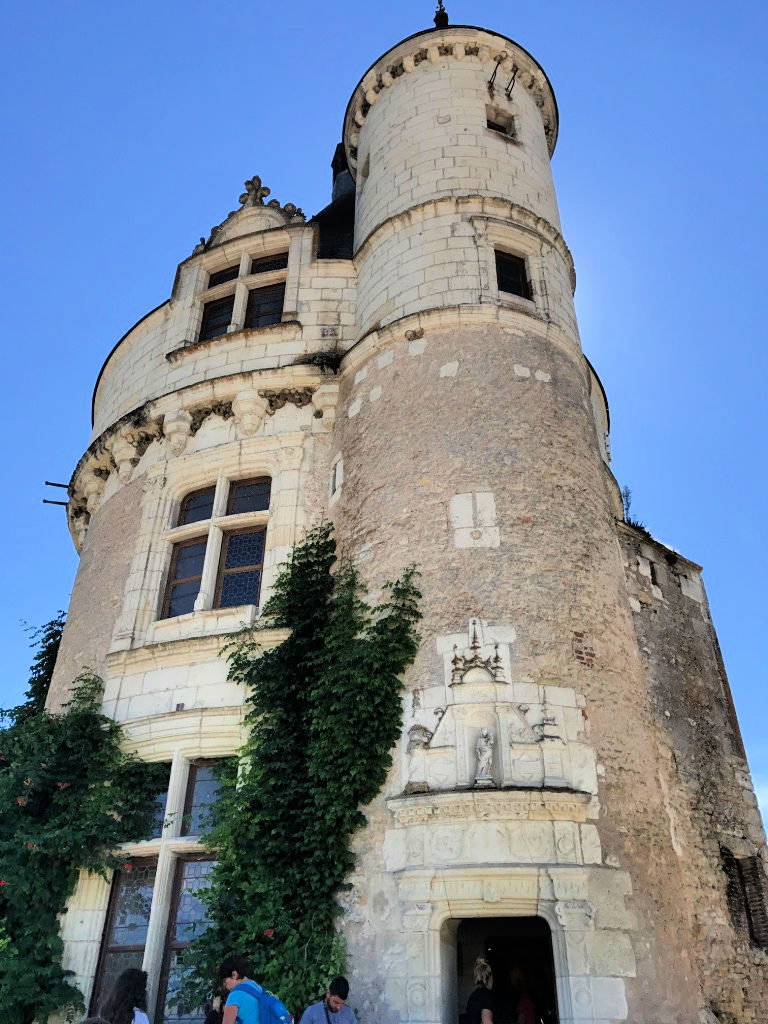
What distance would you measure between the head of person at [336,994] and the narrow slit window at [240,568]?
451cm

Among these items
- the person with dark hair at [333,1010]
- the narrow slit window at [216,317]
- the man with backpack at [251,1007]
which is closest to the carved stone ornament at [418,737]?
the person with dark hair at [333,1010]

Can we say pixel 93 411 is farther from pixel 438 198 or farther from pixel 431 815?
pixel 431 815

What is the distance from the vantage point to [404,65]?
12938 mm

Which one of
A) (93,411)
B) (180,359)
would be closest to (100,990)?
(180,359)

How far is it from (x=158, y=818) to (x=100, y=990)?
156cm

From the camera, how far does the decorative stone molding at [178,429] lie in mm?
11047

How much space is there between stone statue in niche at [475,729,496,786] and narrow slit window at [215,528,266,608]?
11.3ft

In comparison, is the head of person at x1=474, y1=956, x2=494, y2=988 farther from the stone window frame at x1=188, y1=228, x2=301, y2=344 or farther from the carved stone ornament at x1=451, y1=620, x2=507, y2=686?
the stone window frame at x1=188, y1=228, x2=301, y2=344

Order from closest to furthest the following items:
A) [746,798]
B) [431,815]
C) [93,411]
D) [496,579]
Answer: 1. [431,815]
2. [496,579]
3. [746,798]
4. [93,411]

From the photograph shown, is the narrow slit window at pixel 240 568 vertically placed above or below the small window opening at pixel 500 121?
below

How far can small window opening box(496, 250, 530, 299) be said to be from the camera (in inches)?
416

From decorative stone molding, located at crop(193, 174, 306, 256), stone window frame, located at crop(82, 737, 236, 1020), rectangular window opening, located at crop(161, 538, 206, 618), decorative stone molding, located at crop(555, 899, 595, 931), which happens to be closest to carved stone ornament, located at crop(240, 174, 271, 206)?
decorative stone molding, located at crop(193, 174, 306, 256)

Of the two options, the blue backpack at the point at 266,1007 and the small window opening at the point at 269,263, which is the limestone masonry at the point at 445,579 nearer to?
the small window opening at the point at 269,263

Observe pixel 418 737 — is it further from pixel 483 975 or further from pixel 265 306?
pixel 265 306
